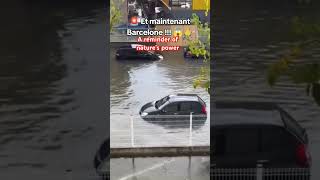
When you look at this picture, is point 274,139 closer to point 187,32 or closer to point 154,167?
point 154,167

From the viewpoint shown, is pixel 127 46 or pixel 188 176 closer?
pixel 127 46

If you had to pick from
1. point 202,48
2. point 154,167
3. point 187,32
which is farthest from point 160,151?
Answer: point 187,32

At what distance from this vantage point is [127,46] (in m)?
6.00

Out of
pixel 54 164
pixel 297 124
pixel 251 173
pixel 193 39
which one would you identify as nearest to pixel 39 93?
pixel 54 164

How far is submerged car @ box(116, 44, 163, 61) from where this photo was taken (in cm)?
602

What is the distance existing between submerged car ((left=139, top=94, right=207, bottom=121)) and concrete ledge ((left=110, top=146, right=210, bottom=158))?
377 millimetres

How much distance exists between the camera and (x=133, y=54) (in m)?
6.09

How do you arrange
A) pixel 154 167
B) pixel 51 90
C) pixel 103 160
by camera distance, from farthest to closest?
pixel 154 167 < pixel 103 160 < pixel 51 90

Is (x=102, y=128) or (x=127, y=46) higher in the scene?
(x=127, y=46)

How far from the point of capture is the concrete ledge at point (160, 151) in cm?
624

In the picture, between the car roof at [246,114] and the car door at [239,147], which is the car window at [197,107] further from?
the car door at [239,147]

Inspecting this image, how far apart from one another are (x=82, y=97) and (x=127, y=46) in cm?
82

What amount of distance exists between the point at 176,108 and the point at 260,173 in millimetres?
1292

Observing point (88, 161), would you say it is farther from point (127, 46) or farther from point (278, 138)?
point (278, 138)
